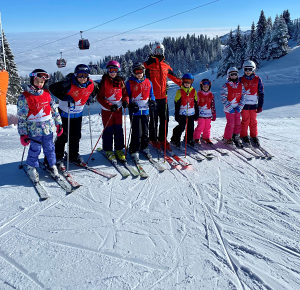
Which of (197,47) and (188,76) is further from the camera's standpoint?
(197,47)

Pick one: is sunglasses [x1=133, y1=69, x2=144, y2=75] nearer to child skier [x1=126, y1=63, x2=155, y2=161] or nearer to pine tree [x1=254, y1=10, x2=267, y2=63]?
child skier [x1=126, y1=63, x2=155, y2=161]

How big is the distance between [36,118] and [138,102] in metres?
2.02

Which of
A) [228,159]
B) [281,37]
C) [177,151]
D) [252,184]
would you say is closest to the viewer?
[252,184]

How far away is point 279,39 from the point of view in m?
39.3

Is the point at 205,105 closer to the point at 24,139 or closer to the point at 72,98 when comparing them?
the point at 72,98

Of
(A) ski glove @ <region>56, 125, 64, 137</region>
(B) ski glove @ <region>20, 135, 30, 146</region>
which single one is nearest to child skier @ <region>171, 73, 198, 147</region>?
(A) ski glove @ <region>56, 125, 64, 137</region>

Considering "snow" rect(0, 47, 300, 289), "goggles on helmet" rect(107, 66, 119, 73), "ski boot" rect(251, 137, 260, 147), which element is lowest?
"snow" rect(0, 47, 300, 289)

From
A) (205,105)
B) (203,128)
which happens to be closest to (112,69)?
(205,105)

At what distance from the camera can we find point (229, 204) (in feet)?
12.3

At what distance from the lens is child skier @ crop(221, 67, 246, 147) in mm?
5832

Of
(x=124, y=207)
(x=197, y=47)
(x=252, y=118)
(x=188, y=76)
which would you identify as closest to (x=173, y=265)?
(x=124, y=207)

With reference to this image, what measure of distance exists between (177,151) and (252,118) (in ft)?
7.26

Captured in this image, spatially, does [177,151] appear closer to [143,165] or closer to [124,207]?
[143,165]

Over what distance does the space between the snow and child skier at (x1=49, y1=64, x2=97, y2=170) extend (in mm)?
676
